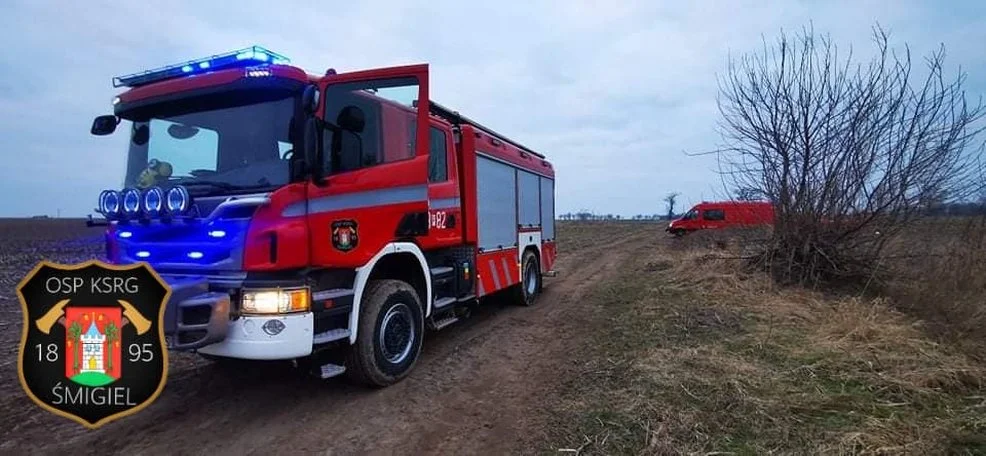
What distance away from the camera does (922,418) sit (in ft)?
12.0

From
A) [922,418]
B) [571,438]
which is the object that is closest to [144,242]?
[571,438]

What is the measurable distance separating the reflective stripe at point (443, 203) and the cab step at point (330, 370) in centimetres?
202

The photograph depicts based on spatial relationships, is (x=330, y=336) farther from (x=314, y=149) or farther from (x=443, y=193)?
(x=443, y=193)

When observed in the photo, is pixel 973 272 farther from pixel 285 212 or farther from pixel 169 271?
pixel 169 271

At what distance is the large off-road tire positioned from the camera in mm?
9414

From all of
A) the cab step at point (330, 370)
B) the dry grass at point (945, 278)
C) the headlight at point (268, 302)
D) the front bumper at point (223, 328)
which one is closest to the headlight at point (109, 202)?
the front bumper at point (223, 328)

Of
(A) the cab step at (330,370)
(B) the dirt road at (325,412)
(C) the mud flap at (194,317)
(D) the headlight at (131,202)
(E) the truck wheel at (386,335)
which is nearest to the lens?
(C) the mud flap at (194,317)

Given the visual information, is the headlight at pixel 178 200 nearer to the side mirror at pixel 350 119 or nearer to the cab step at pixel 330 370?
the side mirror at pixel 350 119

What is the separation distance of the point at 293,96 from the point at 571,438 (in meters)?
3.36

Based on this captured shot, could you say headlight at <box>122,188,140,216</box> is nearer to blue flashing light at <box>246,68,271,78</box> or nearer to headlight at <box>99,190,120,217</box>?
headlight at <box>99,190,120,217</box>

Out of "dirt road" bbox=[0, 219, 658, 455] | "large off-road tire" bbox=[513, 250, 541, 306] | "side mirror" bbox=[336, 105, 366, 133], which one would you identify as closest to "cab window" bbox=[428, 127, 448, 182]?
"side mirror" bbox=[336, 105, 366, 133]

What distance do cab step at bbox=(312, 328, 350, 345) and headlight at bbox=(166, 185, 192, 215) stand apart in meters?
1.36

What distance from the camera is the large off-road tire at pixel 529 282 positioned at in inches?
371

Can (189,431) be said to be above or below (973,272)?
below
